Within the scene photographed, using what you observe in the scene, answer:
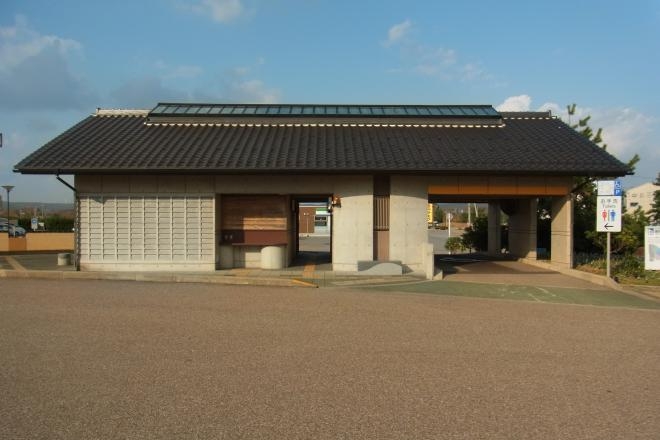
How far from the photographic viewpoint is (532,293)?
12148 mm

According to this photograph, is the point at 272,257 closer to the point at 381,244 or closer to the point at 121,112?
the point at 381,244

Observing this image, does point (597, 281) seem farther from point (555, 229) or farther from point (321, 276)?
point (321, 276)

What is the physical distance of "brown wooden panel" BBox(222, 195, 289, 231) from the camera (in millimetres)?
16562

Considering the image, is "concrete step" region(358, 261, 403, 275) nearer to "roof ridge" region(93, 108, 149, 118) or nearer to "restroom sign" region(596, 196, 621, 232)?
"restroom sign" region(596, 196, 621, 232)

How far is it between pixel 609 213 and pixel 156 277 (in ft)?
41.3

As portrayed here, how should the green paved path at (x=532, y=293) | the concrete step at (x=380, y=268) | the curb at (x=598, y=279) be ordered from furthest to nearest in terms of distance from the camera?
the concrete step at (x=380, y=268), the curb at (x=598, y=279), the green paved path at (x=532, y=293)

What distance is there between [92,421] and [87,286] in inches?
373

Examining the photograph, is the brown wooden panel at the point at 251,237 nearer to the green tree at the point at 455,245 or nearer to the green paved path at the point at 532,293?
the green paved path at the point at 532,293

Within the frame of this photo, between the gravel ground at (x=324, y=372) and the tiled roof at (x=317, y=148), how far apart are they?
6.10m

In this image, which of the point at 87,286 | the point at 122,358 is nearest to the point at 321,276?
the point at 87,286

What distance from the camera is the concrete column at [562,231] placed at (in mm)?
16125

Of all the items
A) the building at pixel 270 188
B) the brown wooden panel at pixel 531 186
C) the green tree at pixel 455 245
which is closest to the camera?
the building at pixel 270 188

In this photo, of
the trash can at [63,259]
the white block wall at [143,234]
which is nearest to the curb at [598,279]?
the white block wall at [143,234]

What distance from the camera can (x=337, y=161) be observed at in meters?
15.5
